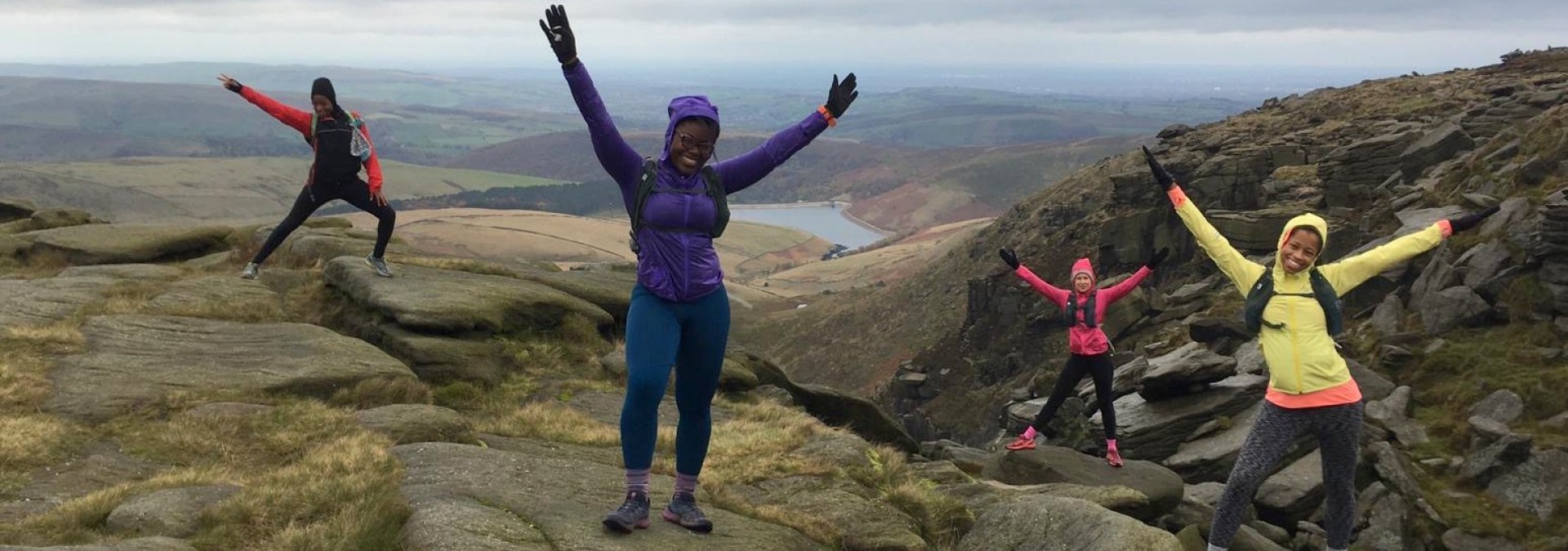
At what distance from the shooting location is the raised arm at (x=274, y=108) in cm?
1677

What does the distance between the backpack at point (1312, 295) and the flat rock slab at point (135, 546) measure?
34.4 feet

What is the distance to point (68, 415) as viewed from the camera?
12.1 meters

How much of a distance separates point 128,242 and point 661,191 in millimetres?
21999

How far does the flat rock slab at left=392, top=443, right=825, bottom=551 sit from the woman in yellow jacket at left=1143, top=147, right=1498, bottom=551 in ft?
16.5

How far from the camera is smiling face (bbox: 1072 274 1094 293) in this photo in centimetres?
1627

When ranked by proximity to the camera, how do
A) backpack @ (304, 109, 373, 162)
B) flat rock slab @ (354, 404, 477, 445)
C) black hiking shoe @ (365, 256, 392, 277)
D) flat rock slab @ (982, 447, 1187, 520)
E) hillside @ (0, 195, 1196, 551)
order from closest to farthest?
1. hillside @ (0, 195, 1196, 551)
2. flat rock slab @ (354, 404, 477, 445)
3. flat rock slab @ (982, 447, 1187, 520)
4. backpack @ (304, 109, 373, 162)
5. black hiking shoe @ (365, 256, 392, 277)

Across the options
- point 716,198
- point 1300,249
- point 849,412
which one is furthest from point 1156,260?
point 716,198

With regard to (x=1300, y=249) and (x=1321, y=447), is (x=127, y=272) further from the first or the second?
(x=1321, y=447)

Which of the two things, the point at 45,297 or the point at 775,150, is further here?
the point at 45,297

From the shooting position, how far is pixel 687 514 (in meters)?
8.98

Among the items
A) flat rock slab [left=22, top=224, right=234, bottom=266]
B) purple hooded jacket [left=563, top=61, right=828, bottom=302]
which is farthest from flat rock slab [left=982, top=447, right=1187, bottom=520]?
flat rock slab [left=22, top=224, right=234, bottom=266]

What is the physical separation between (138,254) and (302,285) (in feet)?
23.1

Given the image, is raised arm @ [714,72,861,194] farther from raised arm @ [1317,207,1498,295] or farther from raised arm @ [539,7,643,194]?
raised arm @ [1317,207,1498,295]

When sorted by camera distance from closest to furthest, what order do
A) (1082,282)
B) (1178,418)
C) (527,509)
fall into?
(527,509), (1082,282), (1178,418)
